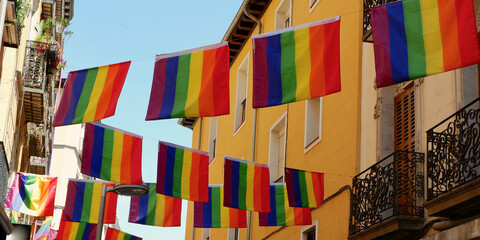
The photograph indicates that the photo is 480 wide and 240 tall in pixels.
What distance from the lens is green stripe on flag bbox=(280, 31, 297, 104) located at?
10984 mm

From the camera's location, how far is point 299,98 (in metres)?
10.9

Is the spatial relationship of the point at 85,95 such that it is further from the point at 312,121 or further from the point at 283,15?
the point at 283,15

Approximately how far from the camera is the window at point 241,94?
25.1m

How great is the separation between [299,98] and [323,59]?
2.18ft

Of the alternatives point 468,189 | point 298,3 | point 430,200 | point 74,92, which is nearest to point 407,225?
point 430,200

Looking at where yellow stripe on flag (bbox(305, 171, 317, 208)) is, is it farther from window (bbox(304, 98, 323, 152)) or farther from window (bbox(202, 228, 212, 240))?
window (bbox(202, 228, 212, 240))

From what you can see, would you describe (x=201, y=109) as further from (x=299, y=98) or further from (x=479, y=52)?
(x=479, y=52)

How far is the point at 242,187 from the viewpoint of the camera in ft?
50.0

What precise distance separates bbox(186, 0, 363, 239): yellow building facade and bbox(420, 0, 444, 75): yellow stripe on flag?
5122 mm

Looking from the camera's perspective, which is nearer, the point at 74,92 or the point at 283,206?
the point at 74,92

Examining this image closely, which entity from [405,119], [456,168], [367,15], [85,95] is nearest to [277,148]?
[367,15]

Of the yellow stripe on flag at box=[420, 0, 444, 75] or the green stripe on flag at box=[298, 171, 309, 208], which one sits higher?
the yellow stripe on flag at box=[420, 0, 444, 75]

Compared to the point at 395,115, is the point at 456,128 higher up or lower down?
lower down

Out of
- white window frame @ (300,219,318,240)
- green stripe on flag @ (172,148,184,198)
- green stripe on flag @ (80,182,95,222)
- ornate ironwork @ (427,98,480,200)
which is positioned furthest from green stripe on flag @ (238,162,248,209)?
green stripe on flag @ (80,182,95,222)
